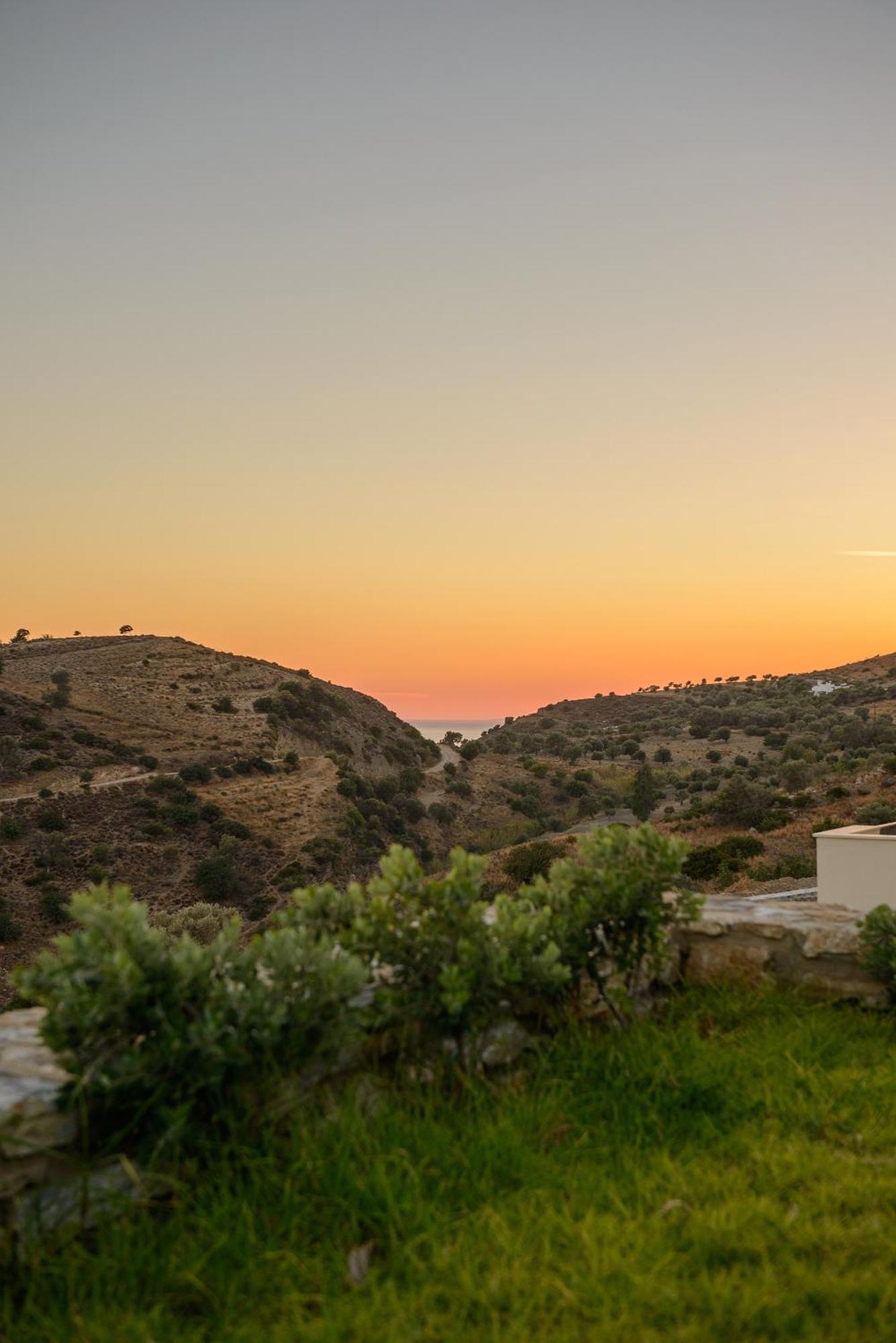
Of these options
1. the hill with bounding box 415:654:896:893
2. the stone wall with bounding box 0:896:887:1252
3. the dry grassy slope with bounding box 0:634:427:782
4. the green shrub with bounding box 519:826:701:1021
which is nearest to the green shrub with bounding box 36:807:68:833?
the dry grassy slope with bounding box 0:634:427:782

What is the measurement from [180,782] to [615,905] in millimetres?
37870

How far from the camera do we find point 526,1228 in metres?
2.66

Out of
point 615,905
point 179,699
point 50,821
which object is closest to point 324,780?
point 50,821

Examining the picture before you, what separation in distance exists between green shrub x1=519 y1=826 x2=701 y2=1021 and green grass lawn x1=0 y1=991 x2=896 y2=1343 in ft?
1.81

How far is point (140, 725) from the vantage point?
47.5 m

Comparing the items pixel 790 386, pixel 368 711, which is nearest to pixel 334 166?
pixel 790 386

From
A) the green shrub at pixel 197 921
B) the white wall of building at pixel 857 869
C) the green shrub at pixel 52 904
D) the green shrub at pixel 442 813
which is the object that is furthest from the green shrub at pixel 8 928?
the white wall of building at pixel 857 869

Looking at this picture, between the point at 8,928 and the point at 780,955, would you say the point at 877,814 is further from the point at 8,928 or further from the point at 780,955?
the point at 8,928

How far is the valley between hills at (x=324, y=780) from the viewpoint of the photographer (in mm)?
27797

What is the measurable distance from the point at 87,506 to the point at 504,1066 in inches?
924

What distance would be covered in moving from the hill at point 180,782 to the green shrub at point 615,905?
22.6 metres

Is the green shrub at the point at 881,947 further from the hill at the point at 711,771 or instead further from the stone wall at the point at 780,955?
the hill at the point at 711,771

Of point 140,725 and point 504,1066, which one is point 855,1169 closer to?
point 504,1066

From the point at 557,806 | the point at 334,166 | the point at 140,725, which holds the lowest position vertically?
the point at 557,806
